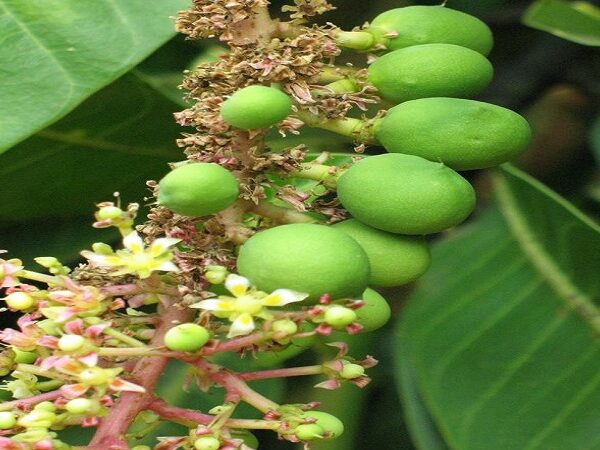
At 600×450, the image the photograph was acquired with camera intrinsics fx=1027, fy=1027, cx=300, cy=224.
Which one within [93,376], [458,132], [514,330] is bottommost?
[514,330]

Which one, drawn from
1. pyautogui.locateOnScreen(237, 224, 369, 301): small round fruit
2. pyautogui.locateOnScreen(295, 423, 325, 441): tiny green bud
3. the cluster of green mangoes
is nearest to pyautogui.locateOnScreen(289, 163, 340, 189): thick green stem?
the cluster of green mangoes

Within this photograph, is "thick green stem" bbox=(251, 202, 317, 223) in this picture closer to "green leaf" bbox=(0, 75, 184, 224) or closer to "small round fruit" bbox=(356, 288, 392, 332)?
"small round fruit" bbox=(356, 288, 392, 332)

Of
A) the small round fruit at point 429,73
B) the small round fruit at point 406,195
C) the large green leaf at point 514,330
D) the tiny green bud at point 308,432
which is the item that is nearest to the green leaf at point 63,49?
the small round fruit at point 429,73

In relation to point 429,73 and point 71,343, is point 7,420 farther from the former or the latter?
point 429,73

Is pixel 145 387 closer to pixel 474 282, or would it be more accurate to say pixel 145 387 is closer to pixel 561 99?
pixel 474 282

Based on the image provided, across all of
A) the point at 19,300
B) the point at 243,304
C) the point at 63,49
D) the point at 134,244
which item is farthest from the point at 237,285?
the point at 63,49

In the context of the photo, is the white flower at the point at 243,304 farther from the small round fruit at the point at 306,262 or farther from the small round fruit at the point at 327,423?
the small round fruit at the point at 327,423
